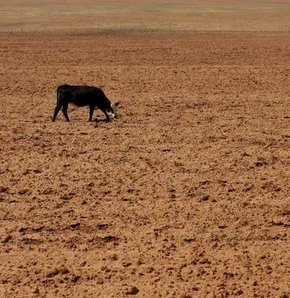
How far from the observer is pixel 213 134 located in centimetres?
1489

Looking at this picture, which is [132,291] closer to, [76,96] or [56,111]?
[76,96]

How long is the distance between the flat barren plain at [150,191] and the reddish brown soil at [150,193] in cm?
2

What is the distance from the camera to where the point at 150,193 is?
1074 centimetres

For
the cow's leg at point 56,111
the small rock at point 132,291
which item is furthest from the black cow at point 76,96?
the small rock at point 132,291

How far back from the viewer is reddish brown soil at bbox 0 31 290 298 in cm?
788

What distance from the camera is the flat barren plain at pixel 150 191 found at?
7883 mm

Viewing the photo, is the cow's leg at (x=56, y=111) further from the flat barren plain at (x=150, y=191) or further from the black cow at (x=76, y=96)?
the flat barren plain at (x=150, y=191)

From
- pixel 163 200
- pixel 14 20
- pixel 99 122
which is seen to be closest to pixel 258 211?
pixel 163 200

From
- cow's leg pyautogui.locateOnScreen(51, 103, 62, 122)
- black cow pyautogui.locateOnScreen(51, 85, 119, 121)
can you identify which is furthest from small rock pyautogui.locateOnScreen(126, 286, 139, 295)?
cow's leg pyautogui.locateOnScreen(51, 103, 62, 122)

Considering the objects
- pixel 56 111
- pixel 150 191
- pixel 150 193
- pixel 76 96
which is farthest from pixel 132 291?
pixel 56 111

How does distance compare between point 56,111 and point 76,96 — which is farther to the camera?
point 56,111

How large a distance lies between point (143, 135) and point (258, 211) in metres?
5.32

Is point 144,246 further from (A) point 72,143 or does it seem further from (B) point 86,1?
(B) point 86,1

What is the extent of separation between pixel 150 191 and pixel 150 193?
0.10 m
